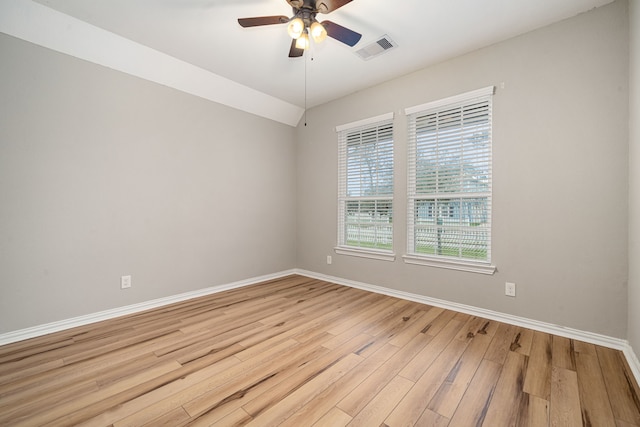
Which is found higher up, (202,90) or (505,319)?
(202,90)

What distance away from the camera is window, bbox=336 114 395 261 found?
365 cm

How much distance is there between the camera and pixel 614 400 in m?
1.57

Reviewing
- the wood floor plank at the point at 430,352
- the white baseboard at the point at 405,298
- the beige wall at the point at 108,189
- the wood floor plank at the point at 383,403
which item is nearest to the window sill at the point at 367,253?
the white baseboard at the point at 405,298

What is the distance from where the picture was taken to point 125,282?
2891mm

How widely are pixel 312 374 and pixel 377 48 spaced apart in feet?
10.1

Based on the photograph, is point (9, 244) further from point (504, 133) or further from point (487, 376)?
point (504, 133)

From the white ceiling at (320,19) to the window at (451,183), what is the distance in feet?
1.94

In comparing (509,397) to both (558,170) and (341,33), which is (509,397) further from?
(341,33)

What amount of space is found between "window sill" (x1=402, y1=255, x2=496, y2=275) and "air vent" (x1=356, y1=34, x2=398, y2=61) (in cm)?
238

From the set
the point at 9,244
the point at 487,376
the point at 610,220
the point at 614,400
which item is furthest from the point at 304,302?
the point at 610,220

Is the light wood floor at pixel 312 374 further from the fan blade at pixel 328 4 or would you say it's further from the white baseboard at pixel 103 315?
the fan blade at pixel 328 4

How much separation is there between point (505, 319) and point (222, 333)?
2.75 m

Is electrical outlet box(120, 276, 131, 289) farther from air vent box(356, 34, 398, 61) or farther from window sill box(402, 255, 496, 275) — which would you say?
air vent box(356, 34, 398, 61)

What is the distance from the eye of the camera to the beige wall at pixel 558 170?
2.18 metres
